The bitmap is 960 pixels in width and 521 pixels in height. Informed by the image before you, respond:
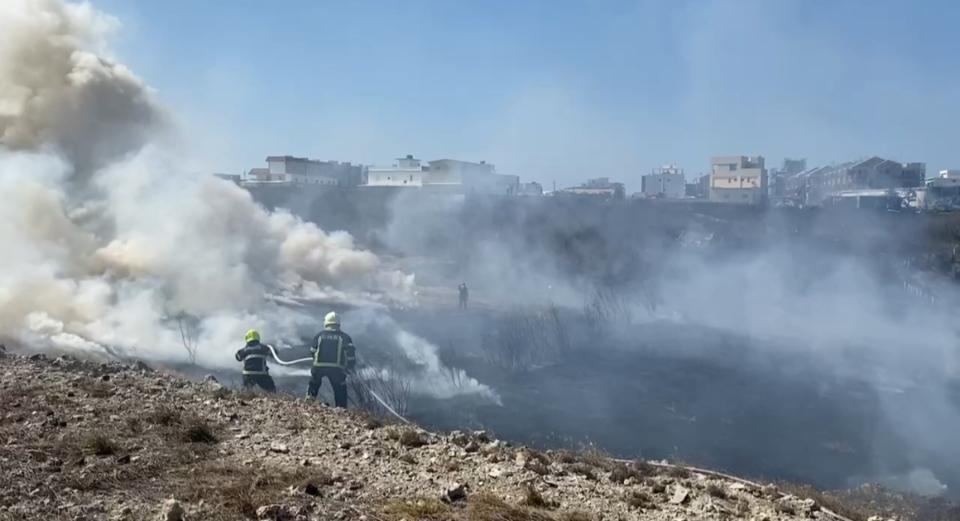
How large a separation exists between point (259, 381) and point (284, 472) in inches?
214

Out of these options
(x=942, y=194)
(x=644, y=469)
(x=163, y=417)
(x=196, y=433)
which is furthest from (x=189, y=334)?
(x=942, y=194)

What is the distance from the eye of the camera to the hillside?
582cm

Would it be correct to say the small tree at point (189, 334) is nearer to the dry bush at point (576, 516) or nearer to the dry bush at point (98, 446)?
the dry bush at point (98, 446)

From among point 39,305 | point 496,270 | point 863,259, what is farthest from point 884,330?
point 39,305

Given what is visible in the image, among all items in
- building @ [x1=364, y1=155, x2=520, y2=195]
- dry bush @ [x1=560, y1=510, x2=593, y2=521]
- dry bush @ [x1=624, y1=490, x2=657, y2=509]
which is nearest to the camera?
dry bush @ [x1=560, y1=510, x2=593, y2=521]

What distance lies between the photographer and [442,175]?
5944 cm

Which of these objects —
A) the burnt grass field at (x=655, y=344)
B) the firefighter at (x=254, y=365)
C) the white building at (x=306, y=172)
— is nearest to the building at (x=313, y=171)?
the white building at (x=306, y=172)

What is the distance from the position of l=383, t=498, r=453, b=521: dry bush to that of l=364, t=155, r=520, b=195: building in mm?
49718

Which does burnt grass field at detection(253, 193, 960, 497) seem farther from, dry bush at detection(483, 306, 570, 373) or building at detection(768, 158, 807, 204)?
building at detection(768, 158, 807, 204)

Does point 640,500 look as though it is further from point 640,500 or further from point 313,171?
point 313,171

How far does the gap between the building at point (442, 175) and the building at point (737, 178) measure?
21.2m

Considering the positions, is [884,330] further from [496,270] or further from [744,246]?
[496,270]

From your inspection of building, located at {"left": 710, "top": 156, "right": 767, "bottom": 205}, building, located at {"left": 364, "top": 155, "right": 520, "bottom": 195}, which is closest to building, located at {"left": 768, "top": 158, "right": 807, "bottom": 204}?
building, located at {"left": 710, "top": 156, "right": 767, "bottom": 205}

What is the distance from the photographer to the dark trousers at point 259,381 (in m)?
11.6
